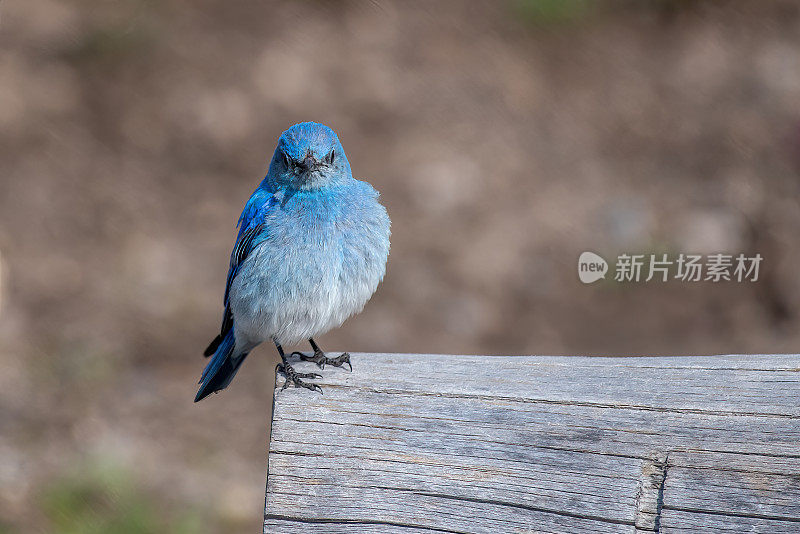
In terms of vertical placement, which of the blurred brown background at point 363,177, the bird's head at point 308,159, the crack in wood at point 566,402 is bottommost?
the crack in wood at point 566,402

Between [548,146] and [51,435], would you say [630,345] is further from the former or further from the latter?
[51,435]

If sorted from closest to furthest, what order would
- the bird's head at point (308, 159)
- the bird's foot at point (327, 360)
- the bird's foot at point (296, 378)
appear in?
1. the bird's foot at point (296, 378)
2. the bird's foot at point (327, 360)
3. the bird's head at point (308, 159)

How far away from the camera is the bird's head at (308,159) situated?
329 cm

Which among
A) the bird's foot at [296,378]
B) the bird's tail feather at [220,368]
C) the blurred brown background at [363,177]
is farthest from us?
the blurred brown background at [363,177]

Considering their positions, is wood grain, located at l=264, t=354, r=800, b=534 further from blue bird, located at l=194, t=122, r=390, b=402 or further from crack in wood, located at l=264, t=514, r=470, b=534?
blue bird, located at l=194, t=122, r=390, b=402

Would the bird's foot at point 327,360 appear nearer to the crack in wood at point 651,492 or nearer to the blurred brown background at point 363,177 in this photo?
the crack in wood at point 651,492

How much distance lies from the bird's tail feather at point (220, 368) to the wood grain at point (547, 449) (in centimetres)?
126

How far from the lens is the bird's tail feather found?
3582 mm

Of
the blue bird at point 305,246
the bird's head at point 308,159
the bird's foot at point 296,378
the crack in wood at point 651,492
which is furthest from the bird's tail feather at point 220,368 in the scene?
the crack in wood at point 651,492

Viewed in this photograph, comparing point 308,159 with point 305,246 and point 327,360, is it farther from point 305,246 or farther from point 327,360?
point 327,360

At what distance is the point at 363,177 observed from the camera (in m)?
6.66

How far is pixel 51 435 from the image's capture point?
5145 mm

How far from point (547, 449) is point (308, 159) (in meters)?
1.58

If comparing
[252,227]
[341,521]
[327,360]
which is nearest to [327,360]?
[327,360]
